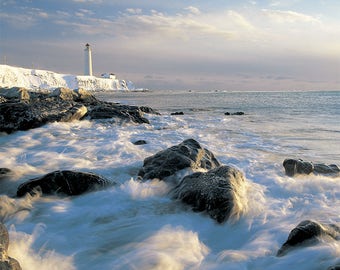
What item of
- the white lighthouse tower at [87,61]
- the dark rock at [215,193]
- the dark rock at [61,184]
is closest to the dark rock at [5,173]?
the dark rock at [61,184]

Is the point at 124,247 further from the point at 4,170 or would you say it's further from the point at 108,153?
the point at 108,153

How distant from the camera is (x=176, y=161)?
6.55m

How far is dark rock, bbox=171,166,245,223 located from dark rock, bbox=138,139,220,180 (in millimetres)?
773

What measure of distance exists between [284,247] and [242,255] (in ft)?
1.60

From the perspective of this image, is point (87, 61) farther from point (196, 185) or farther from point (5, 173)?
point (196, 185)

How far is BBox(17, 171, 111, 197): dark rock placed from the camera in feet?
17.3

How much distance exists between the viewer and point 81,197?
5.21 meters

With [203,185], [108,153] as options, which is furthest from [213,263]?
[108,153]

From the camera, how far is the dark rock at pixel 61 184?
527 centimetres

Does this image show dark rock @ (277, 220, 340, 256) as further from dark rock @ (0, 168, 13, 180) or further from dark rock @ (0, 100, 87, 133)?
dark rock @ (0, 100, 87, 133)

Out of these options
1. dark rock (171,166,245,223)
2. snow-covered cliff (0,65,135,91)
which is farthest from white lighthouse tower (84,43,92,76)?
dark rock (171,166,245,223)

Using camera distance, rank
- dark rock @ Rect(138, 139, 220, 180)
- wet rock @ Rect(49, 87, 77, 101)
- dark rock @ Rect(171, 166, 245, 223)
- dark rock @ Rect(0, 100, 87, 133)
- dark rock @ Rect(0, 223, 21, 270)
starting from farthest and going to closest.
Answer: wet rock @ Rect(49, 87, 77, 101) → dark rock @ Rect(0, 100, 87, 133) → dark rock @ Rect(138, 139, 220, 180) → dark rock @ Rect(171, 166, 245, 223) → dark rock @ Rect(0, 223, 21, 270)

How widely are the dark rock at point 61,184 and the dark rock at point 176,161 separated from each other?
3.62ft

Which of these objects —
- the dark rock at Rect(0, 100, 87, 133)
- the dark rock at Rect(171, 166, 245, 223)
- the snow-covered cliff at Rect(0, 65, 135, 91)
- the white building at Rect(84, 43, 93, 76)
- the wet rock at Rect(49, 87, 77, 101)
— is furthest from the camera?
the white building at Rect(84, 43, 93, 76)
